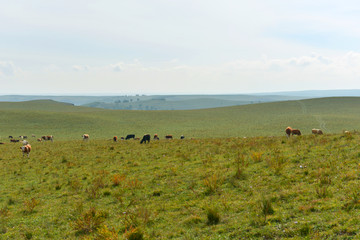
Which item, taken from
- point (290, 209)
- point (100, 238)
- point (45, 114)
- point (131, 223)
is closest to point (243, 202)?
point (290, 209)

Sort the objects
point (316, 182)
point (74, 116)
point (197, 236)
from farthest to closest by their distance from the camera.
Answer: point (74, 116), point (316, 182), point (197, 236)

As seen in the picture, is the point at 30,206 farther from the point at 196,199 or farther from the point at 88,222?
the point at 196,199

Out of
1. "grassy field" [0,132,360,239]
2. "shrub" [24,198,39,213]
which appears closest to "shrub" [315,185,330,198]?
"grassy field" [0,132,360,239]

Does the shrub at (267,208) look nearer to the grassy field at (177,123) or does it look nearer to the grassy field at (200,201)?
the grassy field at (200,201)

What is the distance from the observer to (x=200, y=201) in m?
8.41

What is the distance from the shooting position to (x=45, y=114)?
85000mm

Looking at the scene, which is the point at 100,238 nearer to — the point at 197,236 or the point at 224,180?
the point at 197,236

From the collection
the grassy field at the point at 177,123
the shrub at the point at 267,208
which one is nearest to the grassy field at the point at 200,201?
the shrub at the point at 267,208

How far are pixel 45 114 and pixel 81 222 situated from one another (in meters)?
89.9

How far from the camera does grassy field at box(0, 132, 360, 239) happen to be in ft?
20.0

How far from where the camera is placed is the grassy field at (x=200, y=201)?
6090mm

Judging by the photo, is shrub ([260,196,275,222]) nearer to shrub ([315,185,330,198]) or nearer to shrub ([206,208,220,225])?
shrub ([206,208,220,225])

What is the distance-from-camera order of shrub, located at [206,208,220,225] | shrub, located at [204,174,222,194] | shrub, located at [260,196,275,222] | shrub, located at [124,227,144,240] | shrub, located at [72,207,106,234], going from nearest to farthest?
shrub, located at [124,227,144,240], shrub, located at [260,196,275,222], shrub, located at [206,208,220,225], shrub, located at [72,207,106,234], shrub, located at [204,174,222,194]

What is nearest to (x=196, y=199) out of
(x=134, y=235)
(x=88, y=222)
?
(x=134, y=235)
